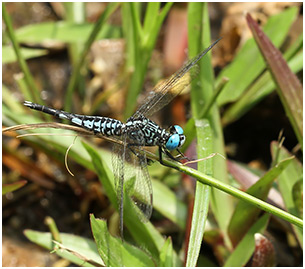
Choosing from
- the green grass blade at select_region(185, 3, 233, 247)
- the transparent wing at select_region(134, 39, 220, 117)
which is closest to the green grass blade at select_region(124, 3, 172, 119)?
the green grass blade at select_region(185, 3, 233, 247)

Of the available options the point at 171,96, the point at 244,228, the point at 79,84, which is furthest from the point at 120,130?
the point at 79,84

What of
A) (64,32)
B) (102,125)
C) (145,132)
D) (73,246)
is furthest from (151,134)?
(64,32)

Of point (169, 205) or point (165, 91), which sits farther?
point (169, 205)

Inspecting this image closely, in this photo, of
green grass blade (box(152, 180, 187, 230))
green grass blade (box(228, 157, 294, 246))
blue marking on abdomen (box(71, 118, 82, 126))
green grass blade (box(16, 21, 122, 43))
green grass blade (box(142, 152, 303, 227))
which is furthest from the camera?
green grass blade (box(16, 21, 122, 43))

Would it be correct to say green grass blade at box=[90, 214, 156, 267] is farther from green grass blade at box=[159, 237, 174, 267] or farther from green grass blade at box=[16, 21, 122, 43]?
green grass blade at box=[16, 21, 122, 43]

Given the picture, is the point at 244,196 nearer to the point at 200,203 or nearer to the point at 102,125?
the point at 200,203

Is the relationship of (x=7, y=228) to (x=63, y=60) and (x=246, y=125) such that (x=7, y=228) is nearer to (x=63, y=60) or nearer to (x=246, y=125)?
(x=63, y=60)

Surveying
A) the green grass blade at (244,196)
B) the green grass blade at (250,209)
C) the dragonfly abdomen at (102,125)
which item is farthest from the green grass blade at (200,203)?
the dragonfly abdomen at (102,125)
